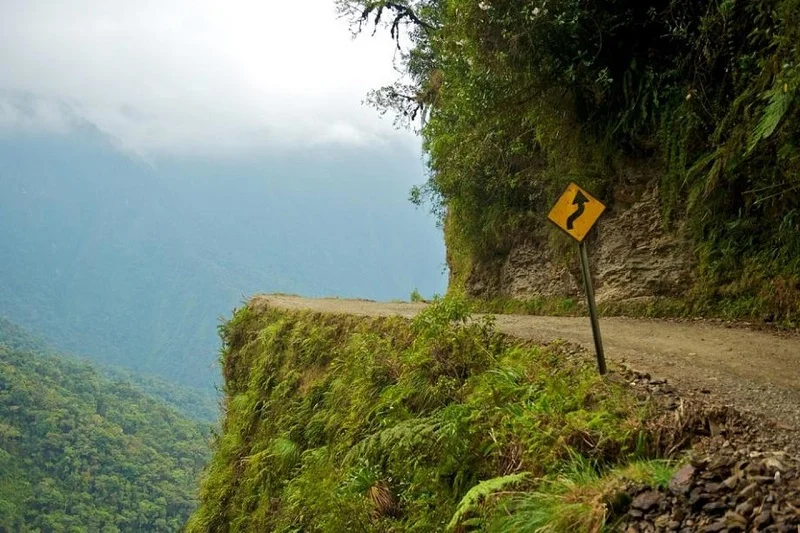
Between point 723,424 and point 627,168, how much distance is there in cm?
639

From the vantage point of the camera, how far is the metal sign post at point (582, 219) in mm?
4824

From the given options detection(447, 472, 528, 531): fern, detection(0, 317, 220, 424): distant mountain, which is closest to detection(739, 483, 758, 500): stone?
detection(447, 472, 528, 531): fern

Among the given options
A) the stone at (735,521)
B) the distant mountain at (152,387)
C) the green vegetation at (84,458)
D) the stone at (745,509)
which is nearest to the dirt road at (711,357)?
the stone at (745,509)

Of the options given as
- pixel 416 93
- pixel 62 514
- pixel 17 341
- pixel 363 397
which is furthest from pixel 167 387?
pixel 363 397

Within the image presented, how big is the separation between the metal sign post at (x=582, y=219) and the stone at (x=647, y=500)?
191cm

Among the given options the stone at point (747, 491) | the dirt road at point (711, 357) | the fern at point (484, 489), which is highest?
the dirt road at point (711, 357)

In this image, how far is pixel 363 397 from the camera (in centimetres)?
688

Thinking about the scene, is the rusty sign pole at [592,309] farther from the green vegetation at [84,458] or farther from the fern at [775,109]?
the green vegetation at [84,458]

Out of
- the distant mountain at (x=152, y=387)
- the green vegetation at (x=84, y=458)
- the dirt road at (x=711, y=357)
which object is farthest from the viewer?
the distant mountain at (x=152, y=387)

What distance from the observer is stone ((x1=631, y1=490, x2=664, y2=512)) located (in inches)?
117

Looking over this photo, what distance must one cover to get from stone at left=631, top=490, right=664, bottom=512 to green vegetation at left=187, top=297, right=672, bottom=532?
0.12m

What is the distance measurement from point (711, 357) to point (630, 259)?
3758mm

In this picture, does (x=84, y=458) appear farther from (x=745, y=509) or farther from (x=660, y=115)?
(x=745, y=509)

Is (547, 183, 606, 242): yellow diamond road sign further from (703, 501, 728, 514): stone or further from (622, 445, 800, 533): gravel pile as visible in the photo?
(703, 501, 728, 514): stone
